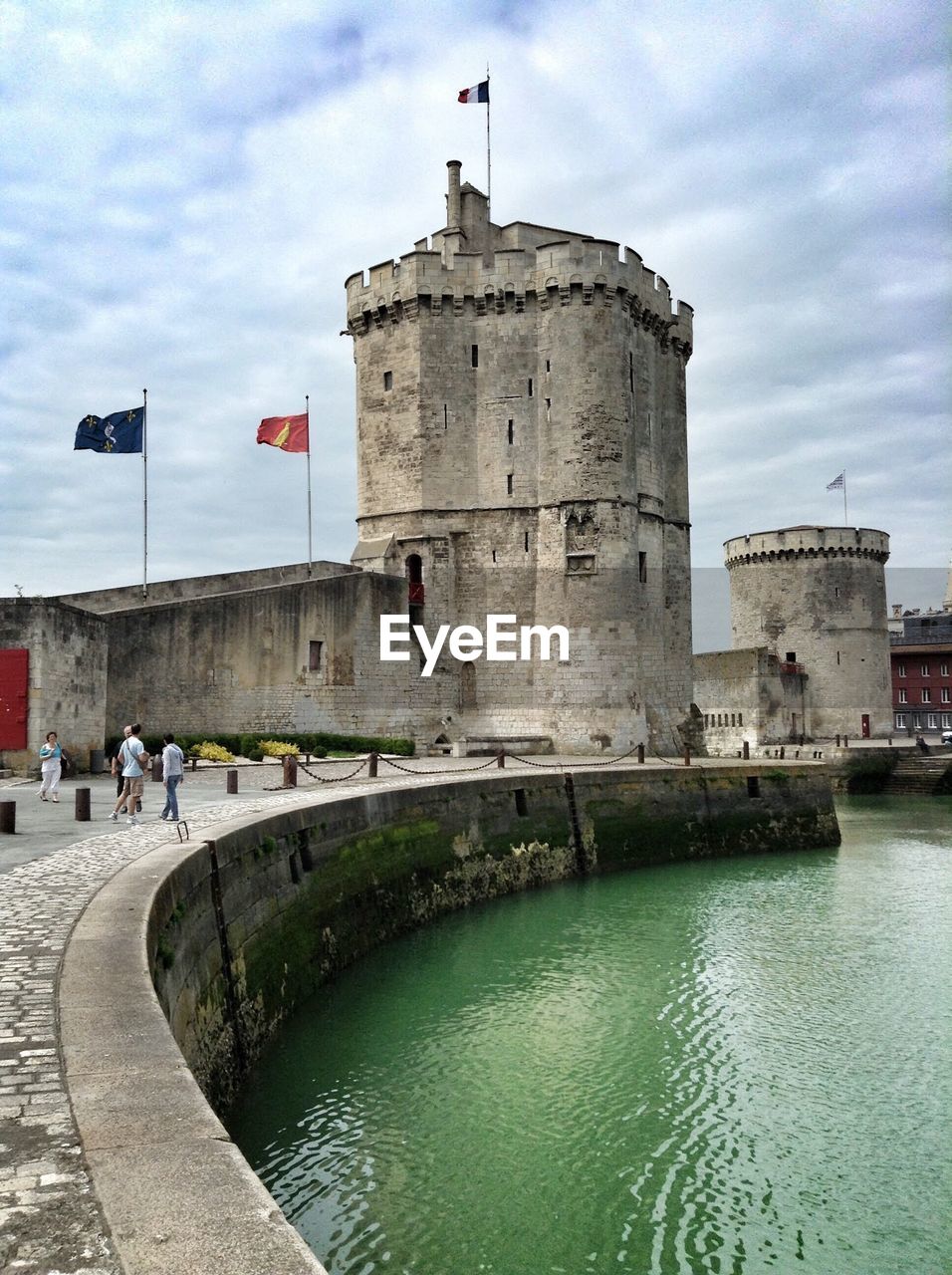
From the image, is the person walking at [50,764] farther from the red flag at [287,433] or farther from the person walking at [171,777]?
the red flag at [287,433]

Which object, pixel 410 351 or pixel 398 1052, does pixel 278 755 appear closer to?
pixel 410 351

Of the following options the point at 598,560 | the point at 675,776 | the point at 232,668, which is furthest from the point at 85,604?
the point at 675,776

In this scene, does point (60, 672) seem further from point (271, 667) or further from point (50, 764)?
point (271, 667)

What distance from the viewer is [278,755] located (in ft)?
82.4

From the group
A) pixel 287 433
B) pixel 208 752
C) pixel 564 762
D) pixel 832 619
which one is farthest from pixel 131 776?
pixel 832 619

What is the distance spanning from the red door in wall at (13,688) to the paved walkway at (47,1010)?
329 centimetres

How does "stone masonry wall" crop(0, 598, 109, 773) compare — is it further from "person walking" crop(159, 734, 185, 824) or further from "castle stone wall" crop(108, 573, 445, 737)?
"person walking" crop(159, 734, 185, 824)

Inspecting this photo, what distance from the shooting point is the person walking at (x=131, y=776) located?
13297 mm

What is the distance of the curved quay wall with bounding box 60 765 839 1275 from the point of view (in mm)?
3539

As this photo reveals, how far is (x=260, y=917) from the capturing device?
10.9 metres

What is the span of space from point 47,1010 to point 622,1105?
5.57 meters

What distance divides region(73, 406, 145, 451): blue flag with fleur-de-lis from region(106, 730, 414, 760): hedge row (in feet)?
23.8

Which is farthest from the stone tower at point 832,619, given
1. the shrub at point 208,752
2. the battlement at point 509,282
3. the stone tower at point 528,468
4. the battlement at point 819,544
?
the shrub at point 208,752

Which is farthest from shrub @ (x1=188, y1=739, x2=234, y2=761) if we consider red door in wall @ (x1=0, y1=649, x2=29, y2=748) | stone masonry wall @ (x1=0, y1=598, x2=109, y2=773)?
red door in wall @ (x1=0, y1=649, x2=29, y2=748)
